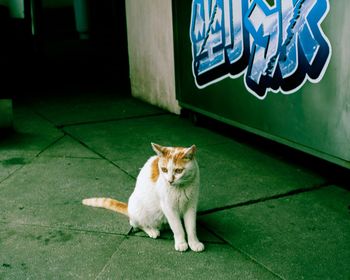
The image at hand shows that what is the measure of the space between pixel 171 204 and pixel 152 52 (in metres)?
4.57

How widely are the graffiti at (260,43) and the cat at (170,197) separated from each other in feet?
5.71

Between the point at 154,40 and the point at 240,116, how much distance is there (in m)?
2.46

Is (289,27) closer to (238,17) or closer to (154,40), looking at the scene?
(238,17)

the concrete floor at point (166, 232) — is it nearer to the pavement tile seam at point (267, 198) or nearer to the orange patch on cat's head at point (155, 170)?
the pavement tile seam at point (267, 198)

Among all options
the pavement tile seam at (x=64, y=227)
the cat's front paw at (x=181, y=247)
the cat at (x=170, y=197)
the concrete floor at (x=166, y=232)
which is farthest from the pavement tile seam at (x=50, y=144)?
the cat's front paw at (x=181, y=247)

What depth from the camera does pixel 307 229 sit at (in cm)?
395

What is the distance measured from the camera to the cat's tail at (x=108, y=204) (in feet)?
13.8

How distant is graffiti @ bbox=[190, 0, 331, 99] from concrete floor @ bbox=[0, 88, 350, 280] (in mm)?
832

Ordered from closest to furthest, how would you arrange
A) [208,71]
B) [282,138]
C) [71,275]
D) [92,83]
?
[71,275] < [282,138] < [208,71] < [92,83]

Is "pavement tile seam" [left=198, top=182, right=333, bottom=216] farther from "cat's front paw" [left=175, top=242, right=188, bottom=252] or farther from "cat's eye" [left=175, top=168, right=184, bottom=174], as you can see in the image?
"cat's eye" [left=175, top=168, right=184, bottom=174]

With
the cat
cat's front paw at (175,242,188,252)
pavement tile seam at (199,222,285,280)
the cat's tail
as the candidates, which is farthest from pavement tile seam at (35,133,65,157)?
cat's front paw at (175,242,188,252)

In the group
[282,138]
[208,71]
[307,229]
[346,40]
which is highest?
[346,40]

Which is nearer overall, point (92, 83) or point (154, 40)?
point (154, 40)

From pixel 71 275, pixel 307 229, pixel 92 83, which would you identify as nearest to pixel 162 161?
pixel 71 275
